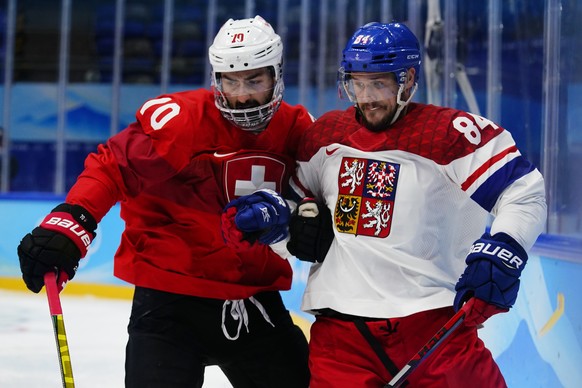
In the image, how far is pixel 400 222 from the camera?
1938mm

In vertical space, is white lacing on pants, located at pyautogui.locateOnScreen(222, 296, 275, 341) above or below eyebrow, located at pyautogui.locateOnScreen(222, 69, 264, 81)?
below

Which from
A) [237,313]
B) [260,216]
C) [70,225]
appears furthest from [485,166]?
[70,225]

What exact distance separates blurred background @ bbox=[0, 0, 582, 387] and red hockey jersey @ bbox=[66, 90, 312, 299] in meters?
0.91

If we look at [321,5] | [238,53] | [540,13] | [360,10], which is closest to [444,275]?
[238,53]

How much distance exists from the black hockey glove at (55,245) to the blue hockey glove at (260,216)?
Result: 0.30 metres

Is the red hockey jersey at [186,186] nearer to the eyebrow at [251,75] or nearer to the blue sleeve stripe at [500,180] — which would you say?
the eyebrow at [251,75]

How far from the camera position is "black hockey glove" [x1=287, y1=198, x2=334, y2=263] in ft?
6.63

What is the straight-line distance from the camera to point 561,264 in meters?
2.63

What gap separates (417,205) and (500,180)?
17 centimetres

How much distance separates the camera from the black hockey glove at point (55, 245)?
6.32 feet

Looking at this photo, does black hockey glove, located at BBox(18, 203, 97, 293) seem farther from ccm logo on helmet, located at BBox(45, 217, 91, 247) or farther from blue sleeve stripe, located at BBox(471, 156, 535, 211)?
blue sleeve stripe, located at BBox(471, 156, 535, 211)

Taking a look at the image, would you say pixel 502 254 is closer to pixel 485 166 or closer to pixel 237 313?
pixel 485 166

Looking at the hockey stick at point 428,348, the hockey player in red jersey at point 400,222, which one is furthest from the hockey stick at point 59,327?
the hockey stick at point 428,348

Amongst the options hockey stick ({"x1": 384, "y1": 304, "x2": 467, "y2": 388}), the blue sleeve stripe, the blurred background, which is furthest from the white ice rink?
the blue sleeve stripe
